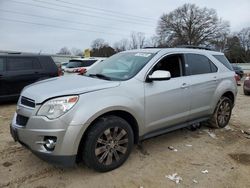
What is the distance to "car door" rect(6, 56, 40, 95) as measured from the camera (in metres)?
8.30

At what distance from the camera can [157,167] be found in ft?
12.8

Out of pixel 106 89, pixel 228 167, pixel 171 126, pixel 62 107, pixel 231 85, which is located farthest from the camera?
pixel 231 85

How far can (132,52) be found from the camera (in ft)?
16.0

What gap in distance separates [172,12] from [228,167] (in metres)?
56.0

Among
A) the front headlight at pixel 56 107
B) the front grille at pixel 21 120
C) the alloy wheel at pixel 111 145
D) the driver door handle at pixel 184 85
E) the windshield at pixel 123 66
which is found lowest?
the alloy wheel at pixel 111 145

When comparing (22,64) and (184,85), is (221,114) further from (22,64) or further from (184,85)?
(22,64)

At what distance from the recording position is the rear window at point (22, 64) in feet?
27.7

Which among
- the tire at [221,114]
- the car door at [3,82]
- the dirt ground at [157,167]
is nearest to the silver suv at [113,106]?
the dirt ground at [157,167]

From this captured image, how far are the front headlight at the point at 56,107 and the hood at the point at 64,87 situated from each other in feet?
0.25

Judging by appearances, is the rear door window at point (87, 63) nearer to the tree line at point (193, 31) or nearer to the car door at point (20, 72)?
the car door at point (20, 72)

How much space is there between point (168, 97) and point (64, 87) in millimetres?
1705

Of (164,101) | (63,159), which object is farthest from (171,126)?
(63,159)

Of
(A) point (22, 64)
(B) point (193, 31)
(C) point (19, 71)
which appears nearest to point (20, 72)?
(C) point (19, 71)

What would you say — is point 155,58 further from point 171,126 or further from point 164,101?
point 171,126
